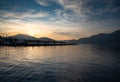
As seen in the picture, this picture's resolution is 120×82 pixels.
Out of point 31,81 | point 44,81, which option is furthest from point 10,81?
point 44,81

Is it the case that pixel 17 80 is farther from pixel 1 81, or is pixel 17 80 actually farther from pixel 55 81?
pixel 55 81

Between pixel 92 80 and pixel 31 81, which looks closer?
pixel 31 81

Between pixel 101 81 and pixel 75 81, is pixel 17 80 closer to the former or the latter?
pixel 75 81

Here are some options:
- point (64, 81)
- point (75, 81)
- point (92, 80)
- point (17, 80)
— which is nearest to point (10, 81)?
point (17, 80)

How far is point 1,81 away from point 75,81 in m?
10.00

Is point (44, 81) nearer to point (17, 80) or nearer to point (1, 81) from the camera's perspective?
point (17, 80)

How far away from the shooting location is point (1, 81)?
52.5 ft

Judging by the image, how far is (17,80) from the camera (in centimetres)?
1659

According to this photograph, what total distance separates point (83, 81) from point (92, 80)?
158 centimetres

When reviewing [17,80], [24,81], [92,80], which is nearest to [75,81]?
[92,80]

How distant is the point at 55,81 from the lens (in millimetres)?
16703

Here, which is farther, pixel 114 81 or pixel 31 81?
pixel 114 81

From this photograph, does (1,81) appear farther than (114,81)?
No

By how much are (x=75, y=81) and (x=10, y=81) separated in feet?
29.0
